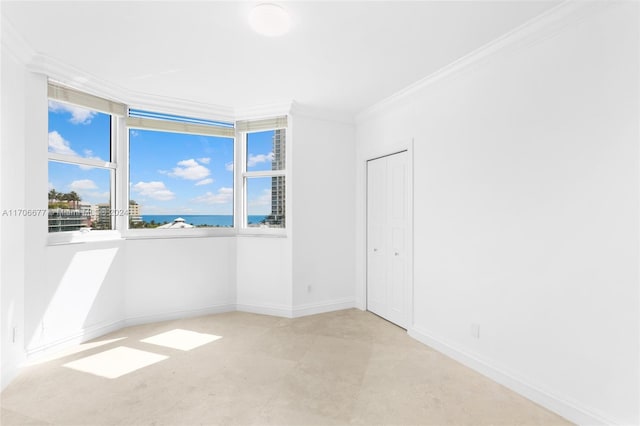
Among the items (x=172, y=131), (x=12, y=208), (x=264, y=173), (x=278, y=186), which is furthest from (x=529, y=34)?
(x=12, y=208)

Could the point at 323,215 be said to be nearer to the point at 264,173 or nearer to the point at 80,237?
the point at 264,173

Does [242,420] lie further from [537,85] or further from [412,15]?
[537,85]

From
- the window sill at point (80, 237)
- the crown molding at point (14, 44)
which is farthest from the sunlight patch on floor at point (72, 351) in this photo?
the crown molding at point (14, 44)

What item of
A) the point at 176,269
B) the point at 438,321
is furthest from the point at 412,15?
the point at 176,269

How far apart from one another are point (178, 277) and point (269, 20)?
3060 millimetres

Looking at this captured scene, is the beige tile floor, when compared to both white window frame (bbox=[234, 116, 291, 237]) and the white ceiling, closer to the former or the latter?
white window frame (bbox=[234, 116, 291, 237])

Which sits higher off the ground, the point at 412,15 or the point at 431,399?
the point at 412,15

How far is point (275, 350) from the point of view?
9.58 ft

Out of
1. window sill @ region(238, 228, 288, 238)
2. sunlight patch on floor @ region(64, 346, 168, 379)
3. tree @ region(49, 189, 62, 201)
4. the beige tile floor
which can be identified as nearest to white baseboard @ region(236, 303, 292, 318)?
the beige tile floor

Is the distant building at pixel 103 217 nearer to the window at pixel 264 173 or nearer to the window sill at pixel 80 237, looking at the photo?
the window sill at pixel 80 237

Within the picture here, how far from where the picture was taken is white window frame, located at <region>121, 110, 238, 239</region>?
3.65 m

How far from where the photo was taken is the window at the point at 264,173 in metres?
4.07

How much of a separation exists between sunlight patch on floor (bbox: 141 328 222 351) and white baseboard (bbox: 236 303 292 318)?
800mm

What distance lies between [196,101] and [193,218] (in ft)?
4.86
